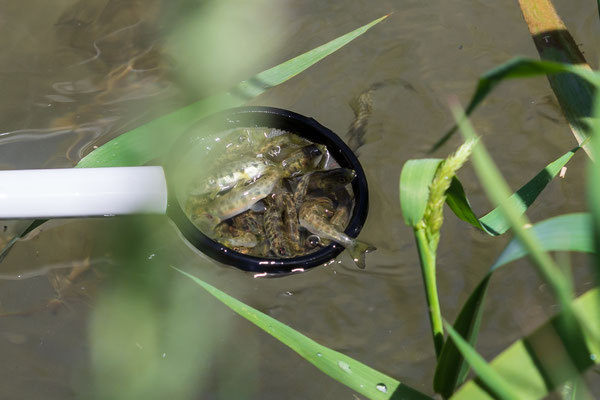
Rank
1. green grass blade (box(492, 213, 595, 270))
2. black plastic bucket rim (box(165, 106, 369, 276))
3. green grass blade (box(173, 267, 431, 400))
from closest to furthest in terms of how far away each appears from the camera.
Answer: green grass blade (box(492, 213, 595, 270)), green grass blade (box(173, 267, 431, 400)), black plastic bucket rim (box(165, 106, 369, 276))

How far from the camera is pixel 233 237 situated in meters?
1.62

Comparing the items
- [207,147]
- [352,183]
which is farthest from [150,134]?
[352,183]

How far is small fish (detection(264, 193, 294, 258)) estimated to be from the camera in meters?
1.56

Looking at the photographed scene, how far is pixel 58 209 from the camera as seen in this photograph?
1.12 metres

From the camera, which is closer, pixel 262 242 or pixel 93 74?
pixel 262 242

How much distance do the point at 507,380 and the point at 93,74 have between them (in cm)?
160

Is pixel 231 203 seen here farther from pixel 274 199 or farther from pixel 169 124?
pixel 169 124

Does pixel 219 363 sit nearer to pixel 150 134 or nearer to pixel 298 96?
pixel 150 134

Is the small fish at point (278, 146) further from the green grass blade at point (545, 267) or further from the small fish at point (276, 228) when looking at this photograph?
the green grass blade at point (545, 267)

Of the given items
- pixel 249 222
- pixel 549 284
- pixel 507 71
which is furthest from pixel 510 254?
pixel 249 222

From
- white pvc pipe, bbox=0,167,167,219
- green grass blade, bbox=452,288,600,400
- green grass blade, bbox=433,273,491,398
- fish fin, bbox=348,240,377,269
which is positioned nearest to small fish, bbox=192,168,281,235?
fish fin, bbox=348,240,377,269

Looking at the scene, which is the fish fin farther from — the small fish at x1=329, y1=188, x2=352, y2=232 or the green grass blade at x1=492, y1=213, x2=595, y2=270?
the green grass blade at x1=492, y1=213, x2=595, y2=270

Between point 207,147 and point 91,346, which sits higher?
point 207,147

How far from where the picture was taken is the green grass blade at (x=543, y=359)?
750mm
